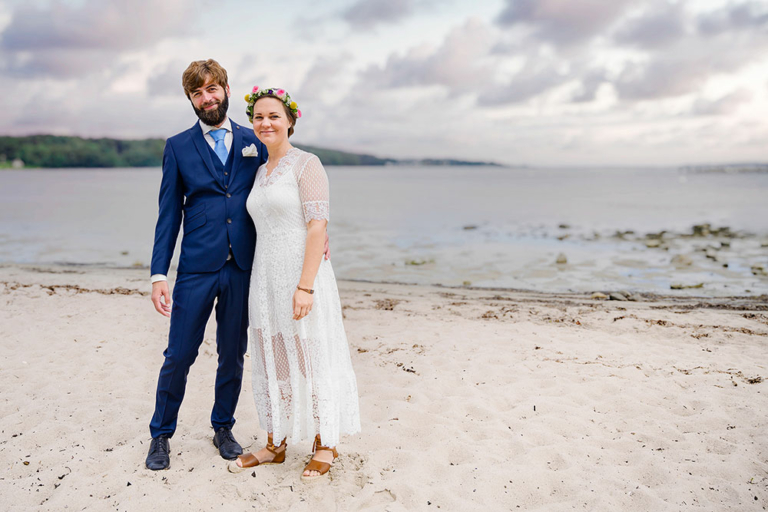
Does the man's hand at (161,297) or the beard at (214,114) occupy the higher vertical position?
the beard at (214,114)

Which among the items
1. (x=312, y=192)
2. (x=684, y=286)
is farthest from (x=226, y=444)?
(x=684, y=286)

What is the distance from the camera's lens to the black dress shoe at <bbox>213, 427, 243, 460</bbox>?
146 inches

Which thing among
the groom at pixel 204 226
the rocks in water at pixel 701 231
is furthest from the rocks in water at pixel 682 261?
the groom at pixel 204 226

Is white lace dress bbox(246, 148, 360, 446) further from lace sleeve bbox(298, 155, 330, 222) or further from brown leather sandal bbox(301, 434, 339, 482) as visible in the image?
brown leather sandal bbox(301, 434, 339, 482)

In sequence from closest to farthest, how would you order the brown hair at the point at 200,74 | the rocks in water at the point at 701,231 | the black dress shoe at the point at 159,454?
1. the brown hair at the point at 200,74
2. the black dress shoe at the point at 159,454
3. the rocks in water at the point at 701,231

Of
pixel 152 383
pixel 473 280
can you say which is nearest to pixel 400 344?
pixel 152 383

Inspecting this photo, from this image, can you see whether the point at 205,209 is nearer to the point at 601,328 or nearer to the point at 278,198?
the point at 278,198

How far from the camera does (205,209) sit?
3352 mm

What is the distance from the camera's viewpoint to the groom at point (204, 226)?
3.33 m

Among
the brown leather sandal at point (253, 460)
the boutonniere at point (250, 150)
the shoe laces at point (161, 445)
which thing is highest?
the boutonniere at point (250, 150)

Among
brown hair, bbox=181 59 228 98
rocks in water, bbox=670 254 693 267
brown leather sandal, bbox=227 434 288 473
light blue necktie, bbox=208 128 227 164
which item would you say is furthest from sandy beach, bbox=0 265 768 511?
rocks in water, bbox=670 254 693 267

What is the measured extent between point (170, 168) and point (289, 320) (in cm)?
127

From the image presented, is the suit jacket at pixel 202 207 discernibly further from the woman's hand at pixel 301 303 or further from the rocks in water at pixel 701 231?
the rocks in water at pixel 701 231

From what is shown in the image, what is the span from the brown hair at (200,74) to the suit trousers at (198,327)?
1156 millimetres
